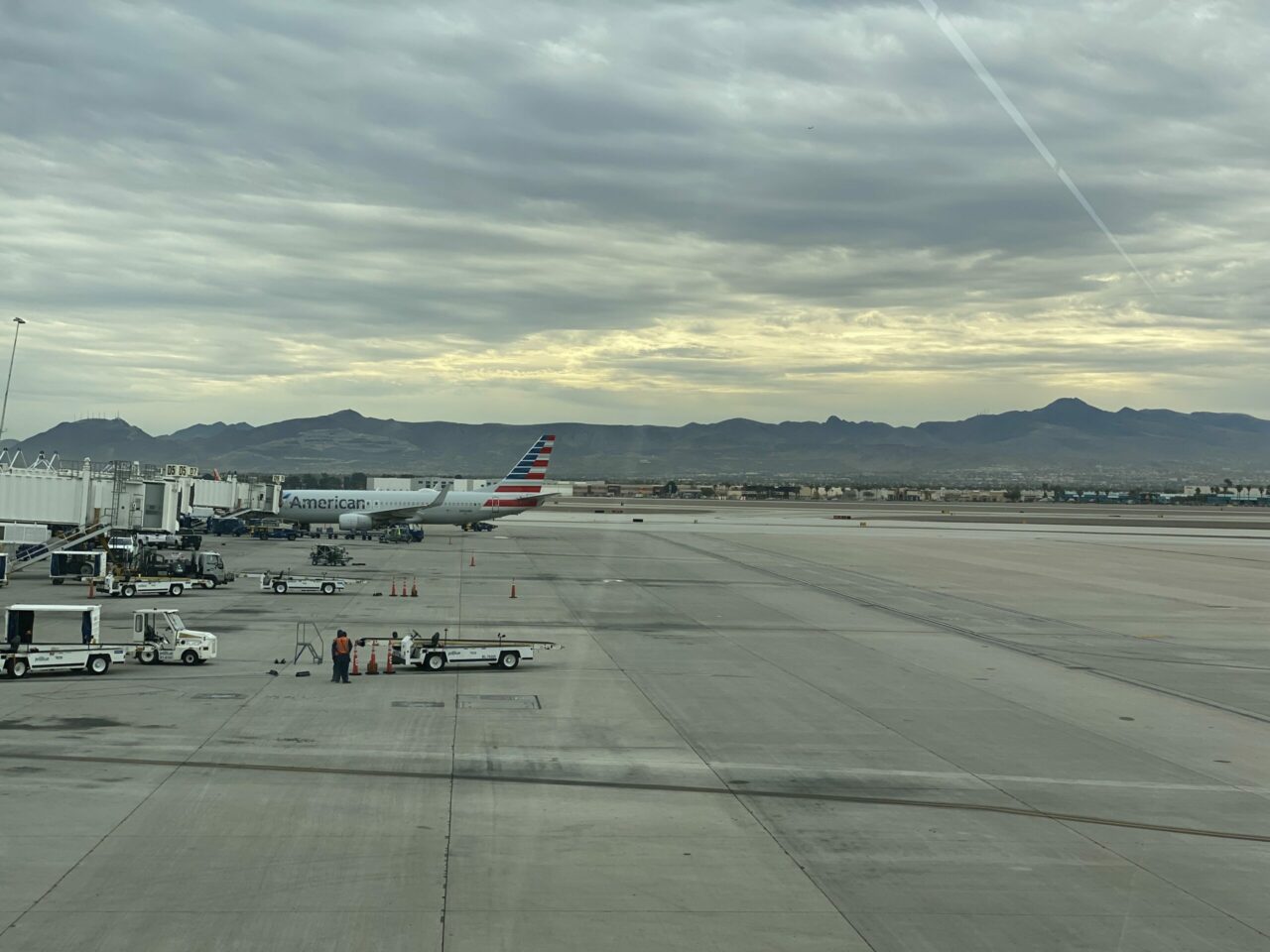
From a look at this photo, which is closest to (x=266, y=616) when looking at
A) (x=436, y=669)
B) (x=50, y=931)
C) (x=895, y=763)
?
(x=436, y=669)

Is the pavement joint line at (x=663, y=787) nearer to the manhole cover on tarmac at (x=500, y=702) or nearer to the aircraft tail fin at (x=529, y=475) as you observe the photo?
the manhole cover on tarmac at (x=500, y=702)

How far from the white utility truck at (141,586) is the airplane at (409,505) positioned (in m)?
49.1

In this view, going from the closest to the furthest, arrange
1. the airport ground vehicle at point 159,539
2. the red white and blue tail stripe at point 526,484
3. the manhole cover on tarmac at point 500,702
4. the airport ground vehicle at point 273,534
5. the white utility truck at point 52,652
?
the manhole cover on tarmac at point 500,702
the white utility truck at point 52,652
the airport ground vehicle at point 159,539
the airport ground vehicle at point 273,534
the red white and blue tail stripe at point 526,484

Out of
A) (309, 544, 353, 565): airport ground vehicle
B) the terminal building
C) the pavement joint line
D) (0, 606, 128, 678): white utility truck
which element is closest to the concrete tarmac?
the pavement joint line

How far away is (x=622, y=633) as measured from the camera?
4059 centimetres

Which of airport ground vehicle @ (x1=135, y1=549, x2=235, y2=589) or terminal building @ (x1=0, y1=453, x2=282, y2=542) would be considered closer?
airport ground vehicle @ (x1=135, y1=549, x2=235, y2=589)

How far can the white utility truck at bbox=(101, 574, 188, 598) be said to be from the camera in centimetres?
4947

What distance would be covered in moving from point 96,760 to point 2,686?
377 inches

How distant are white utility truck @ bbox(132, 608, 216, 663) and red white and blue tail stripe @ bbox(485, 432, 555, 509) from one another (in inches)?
2830

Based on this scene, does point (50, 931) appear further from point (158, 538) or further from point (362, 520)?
point (362, 520)

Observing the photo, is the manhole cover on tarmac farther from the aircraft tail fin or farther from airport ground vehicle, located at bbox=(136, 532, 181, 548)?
the aircraft tail fin

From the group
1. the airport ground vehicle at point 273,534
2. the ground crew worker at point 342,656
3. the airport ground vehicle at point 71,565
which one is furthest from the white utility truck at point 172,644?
the airport ground vehicle at point 273,534

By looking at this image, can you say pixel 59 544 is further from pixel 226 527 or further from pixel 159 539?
pixel 226 527

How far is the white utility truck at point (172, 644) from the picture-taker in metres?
32.1
